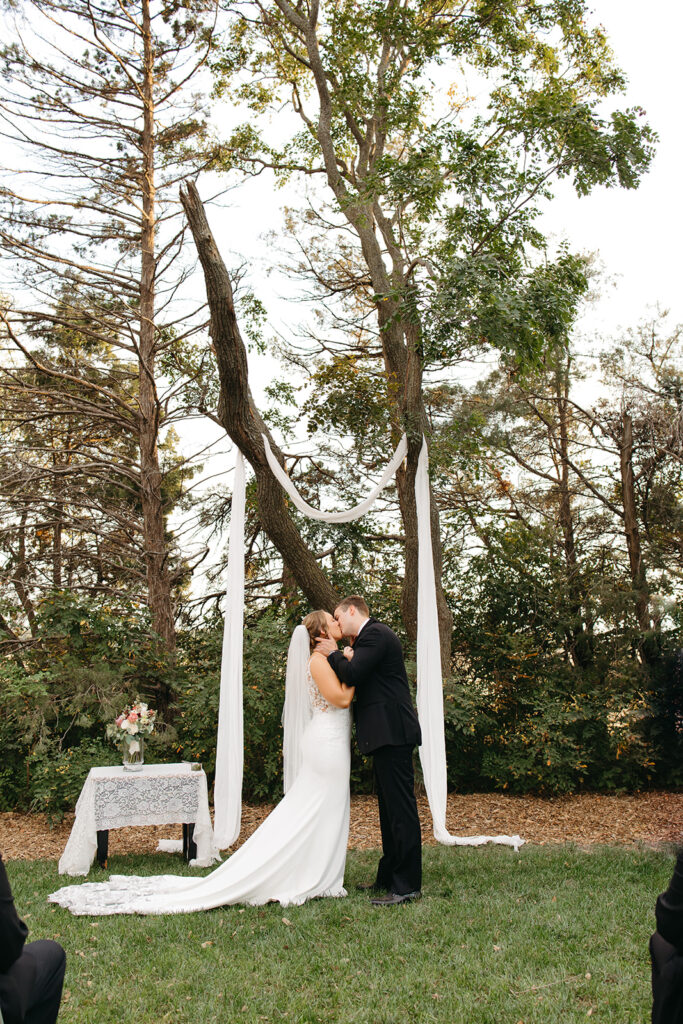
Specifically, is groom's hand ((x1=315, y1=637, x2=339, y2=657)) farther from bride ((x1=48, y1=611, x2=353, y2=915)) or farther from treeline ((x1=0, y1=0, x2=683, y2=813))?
treeline ((x1=0, y1=0, x2=683, y2=813))

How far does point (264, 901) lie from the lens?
15.8 feet

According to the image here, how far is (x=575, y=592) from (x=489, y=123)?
5.14 meters

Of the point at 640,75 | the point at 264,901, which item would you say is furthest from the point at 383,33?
the point at 264,901

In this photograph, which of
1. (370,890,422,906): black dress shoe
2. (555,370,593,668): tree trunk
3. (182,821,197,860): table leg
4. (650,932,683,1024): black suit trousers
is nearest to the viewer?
(650,932,683,1024): black suit trousers

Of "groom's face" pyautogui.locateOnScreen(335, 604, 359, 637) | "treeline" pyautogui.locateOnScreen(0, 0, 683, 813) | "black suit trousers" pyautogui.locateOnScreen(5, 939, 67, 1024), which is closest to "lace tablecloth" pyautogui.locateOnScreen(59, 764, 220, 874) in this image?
"groom's face" pyautogui.locateOnScreen(335, 604, 359, 637)

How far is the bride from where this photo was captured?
A: 482cm

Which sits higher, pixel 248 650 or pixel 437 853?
pixel 248 650

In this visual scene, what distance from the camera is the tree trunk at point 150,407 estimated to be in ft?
33.6

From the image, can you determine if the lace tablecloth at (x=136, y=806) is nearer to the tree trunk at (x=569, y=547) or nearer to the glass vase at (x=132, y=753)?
the glass vase at (x=132, y=753)

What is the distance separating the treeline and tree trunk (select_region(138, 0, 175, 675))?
4 cm

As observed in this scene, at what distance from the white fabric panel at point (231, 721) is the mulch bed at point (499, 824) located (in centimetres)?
118

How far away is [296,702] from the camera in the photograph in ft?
18.8

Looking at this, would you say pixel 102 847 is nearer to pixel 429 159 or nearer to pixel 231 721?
pixel 231 721

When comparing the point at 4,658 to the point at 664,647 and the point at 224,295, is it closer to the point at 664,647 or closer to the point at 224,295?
the point at 224,295
